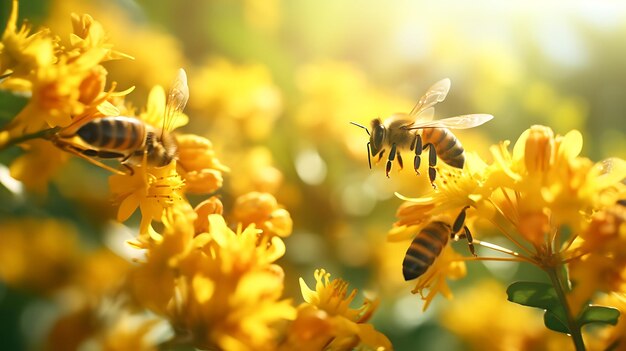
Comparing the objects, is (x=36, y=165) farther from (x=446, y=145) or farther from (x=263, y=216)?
(x=446, y=145)

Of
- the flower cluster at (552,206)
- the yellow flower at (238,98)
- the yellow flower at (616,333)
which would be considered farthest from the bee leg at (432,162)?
the yellow flower at (238,98)

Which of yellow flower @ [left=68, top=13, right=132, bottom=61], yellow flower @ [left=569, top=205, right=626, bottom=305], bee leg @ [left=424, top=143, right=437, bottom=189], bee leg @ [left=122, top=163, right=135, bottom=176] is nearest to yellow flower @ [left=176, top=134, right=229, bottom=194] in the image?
bee leg @ [left=122, top=163, right=135, bottom=176]

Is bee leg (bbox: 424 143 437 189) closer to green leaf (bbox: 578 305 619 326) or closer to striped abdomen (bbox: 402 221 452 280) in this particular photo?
striped abdomen (bbox: 402 221 452 280)

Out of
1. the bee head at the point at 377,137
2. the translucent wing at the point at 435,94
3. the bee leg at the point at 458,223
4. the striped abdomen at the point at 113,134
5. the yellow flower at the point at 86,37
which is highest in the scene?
the yellow flower at the point at 86,37

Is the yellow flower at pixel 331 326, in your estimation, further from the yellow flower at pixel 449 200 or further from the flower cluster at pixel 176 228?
the yellow flower at pixel 449 200

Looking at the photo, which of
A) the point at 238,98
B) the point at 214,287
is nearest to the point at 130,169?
the point at 214,287

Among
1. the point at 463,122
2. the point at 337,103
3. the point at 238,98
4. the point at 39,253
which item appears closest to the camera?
the point at 463,122
